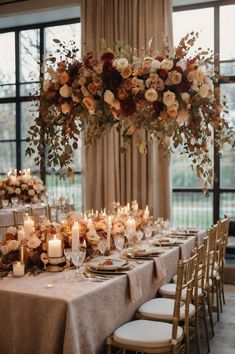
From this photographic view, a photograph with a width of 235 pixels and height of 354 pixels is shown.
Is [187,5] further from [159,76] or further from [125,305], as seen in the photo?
[125,305]

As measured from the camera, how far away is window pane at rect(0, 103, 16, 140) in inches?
365

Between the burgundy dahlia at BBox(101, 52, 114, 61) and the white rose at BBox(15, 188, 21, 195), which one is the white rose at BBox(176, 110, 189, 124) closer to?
the burgundy dahlia at BBox(101, 52, 114, 61)

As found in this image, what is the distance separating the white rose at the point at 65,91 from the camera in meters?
3.24

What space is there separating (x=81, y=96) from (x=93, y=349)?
5.17 feet

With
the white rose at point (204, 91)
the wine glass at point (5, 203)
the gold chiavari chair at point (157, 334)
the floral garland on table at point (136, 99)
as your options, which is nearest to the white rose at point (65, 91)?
the floral garland on table at point (136, 99)

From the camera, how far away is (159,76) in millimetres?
3215

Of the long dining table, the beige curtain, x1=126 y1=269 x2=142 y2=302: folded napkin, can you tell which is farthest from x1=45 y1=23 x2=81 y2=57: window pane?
the long dining table

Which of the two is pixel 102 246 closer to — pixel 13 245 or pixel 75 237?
pixel 75 237

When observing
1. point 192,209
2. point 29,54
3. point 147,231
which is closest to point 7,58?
point 29,54

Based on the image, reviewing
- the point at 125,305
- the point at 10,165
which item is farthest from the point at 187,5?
the point at 125,305

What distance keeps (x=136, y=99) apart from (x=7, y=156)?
652cm

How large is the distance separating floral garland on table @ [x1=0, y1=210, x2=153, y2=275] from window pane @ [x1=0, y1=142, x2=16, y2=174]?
17.4ft

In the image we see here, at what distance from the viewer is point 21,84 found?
920cm

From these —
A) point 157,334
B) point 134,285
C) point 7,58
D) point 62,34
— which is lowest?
point 157,334
